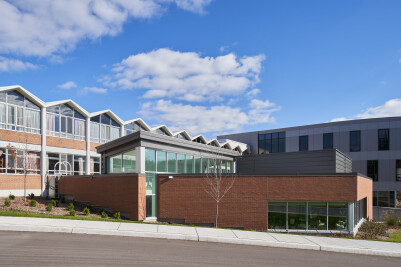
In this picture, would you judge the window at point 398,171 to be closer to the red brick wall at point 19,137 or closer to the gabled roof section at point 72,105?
the gabled roof section at point 72,105

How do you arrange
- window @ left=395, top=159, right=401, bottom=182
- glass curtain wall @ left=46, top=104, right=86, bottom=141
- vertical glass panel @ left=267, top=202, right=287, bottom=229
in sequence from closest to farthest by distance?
vertical glass panel @ left=267, top=202, right=287, bottom=229
glass curtain wall @ left=46, top=104, right=86, bottom=141
window @ left=395, top=159, right=401, bottom=182

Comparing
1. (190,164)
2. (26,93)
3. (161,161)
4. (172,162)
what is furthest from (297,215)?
(26,93)

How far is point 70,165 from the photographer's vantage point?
105ft

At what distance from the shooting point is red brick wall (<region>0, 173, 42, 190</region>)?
26141 millimetres

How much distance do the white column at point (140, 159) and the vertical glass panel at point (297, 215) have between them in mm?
8763

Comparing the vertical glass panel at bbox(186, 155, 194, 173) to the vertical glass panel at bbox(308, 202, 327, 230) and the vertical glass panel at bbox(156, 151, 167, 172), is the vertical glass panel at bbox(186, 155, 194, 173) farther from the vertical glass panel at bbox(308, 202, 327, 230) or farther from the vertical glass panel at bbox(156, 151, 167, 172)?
the vertical glass panel at bbox(308, 202, 327, 230)

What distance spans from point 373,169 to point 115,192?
3077cm

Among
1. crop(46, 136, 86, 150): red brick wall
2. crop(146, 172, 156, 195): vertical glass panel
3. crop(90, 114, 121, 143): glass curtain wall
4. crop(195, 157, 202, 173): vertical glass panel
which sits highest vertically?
crop(90, 114, 121, 143): glass curtain wall

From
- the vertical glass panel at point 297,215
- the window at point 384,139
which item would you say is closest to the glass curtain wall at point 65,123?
the vertical glass panel at point 297,215

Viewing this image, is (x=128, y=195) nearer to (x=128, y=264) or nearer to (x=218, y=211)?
(x=218, y=211)

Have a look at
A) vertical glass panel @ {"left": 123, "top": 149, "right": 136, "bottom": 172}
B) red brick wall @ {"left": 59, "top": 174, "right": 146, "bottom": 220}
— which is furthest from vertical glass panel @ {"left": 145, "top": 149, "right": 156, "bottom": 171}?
red brick wall @ {"left": 59, "top": 174, "right": 146, "bottom": 220}

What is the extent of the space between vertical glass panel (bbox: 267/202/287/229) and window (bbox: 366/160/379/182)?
80.6ft

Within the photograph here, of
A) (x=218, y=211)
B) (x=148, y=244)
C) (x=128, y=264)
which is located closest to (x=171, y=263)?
(x=128, y=264)

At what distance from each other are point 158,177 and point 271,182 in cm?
663
